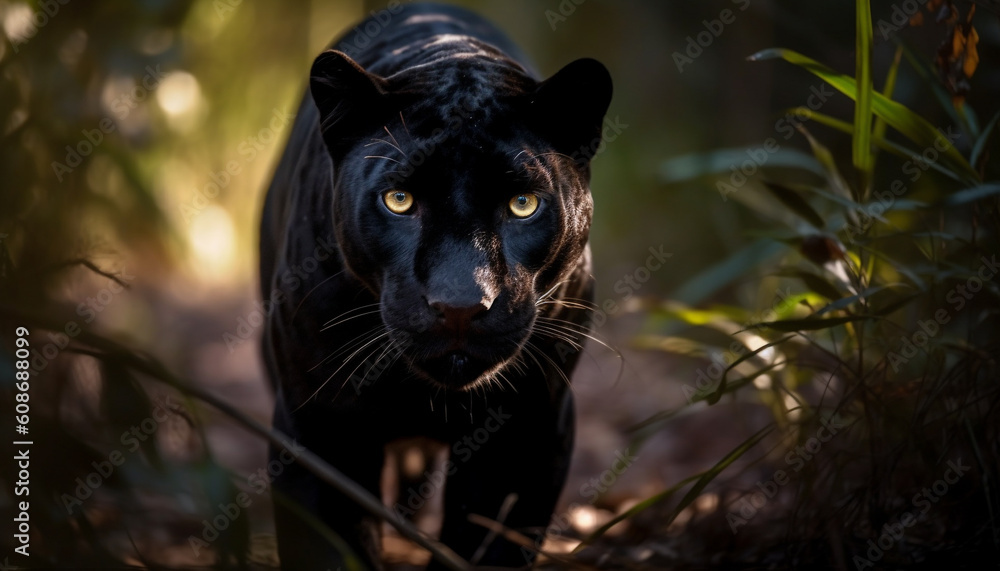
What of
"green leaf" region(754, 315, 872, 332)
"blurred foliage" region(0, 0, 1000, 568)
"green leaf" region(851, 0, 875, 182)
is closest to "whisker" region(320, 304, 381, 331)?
"blurred foliage" region(0, 0, 1000, 568)

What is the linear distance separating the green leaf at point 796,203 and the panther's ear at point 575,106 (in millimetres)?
562

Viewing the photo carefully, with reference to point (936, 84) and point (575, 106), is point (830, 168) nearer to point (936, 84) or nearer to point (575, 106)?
point (936, 84)

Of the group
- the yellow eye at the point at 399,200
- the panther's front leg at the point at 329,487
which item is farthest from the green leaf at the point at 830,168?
the panther's front leg at the point at 329,487

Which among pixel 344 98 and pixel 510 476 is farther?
pixel 510 476

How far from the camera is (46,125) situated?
2.42m

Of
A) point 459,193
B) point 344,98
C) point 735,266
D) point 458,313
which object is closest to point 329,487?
point 458,313

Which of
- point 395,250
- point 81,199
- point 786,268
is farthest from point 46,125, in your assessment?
point 786,268

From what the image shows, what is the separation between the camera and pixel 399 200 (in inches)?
74.5

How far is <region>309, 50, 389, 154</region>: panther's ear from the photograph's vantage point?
1.92 metres

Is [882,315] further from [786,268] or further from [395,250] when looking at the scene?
[395,250]

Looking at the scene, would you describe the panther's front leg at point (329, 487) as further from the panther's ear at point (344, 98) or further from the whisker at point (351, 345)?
the panther's ear at point (344, 98)

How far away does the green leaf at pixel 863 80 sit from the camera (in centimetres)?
205

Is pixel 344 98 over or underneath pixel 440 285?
over

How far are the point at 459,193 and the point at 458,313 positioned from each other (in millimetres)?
287
